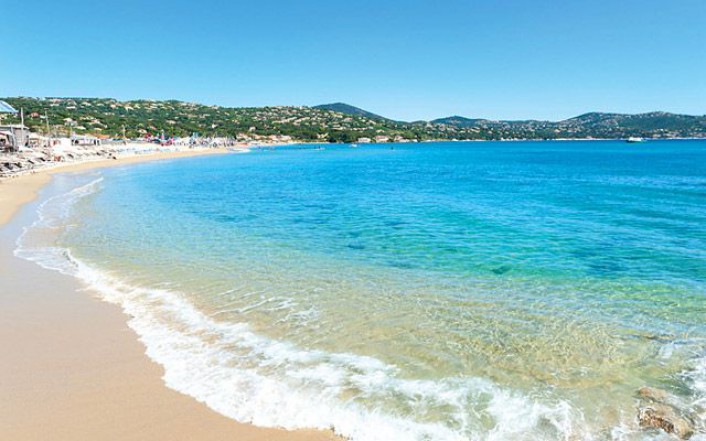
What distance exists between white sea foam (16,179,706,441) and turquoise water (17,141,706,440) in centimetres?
3

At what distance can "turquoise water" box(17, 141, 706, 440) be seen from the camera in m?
5.90

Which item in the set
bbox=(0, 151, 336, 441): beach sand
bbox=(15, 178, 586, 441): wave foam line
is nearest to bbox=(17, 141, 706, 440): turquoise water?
bbox=(15, 178, 586, 441): wave foam line

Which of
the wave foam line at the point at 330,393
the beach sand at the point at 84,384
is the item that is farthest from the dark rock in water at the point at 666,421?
the beach sand at the point at 84,384

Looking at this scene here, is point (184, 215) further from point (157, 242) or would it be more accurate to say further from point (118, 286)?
point (118, 286)

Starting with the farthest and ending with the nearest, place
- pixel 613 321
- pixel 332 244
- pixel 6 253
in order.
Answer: pixel 332 244 → pixel 6 253 → pixel 613 321

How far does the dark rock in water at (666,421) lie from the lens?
17.4ft

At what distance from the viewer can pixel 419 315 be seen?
9.02 meters

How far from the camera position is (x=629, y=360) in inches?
281

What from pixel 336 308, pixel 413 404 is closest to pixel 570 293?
pixel 336 308

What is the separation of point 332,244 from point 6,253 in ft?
35.9

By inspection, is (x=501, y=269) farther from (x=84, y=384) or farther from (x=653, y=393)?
(x=84, y=384)

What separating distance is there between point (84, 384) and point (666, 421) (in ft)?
26.2

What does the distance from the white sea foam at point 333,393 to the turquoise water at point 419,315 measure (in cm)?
3

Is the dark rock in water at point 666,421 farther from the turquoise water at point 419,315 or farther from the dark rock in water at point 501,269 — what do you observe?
the dark rock in water at point 501,269
